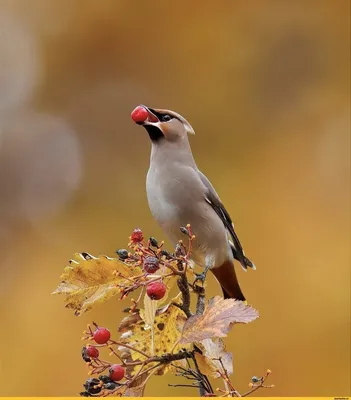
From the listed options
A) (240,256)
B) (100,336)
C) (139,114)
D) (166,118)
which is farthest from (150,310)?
(240,256)

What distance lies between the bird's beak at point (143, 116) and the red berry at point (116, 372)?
0.67 meters

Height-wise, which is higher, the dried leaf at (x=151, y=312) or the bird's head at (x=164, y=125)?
the bird's head at (x=164, y=125)

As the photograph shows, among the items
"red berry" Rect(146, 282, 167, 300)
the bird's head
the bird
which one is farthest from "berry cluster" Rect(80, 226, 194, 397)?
the bird

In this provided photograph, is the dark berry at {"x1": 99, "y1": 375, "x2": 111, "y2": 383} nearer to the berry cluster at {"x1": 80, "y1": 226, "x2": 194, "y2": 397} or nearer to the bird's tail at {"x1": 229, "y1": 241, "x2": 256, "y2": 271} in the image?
the berry cluster at {"x1": 80, "y1": 226, "x2": 194, "y2": 397}

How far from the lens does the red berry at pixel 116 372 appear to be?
3.95 feet

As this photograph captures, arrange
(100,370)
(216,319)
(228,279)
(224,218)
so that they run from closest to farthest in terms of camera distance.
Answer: (216,319) < (100,370) < (228,279) < (224,218)

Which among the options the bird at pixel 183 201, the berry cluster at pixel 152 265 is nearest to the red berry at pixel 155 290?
the berry cluster at pixel 152 265

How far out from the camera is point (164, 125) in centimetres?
204

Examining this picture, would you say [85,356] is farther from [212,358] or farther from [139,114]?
[139,114]

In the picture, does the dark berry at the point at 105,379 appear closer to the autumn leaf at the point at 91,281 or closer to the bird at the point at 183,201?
the autumn leaf at the point at 91,281

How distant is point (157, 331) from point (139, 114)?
2.05 ft

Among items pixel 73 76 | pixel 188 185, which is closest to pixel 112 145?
pixel 73 76

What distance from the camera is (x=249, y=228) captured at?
12.5 ft

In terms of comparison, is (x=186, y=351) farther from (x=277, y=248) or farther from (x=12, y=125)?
(x=12, y=125)
